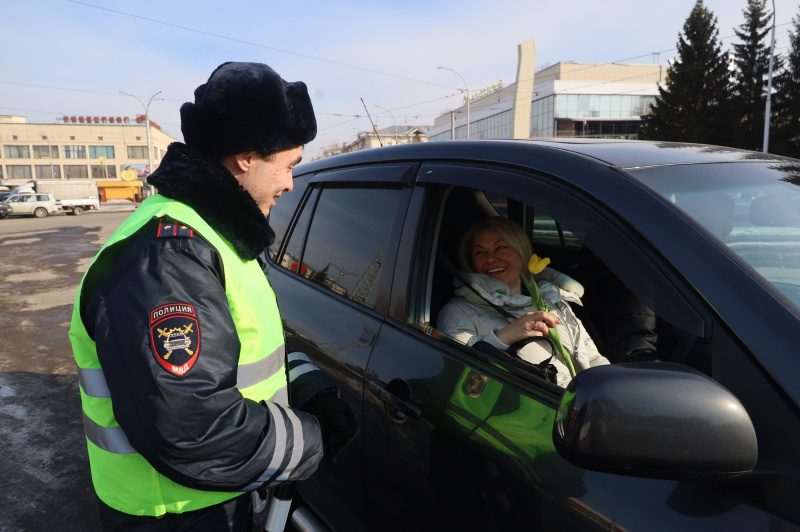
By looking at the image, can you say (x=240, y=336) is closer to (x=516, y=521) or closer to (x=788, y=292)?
(x=516, y=521)

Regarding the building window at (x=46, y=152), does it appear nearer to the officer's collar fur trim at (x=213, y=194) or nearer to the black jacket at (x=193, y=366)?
the officer's collar fur trim at (x=213, y=194)

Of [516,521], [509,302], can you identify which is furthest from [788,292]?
[509,302]

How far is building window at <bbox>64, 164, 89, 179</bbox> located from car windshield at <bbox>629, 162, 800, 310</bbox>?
316ft

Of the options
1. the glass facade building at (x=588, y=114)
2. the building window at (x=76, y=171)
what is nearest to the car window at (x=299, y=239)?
the glass facade building at (x=588, y=114)

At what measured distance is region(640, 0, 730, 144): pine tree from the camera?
131ft

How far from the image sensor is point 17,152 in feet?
271

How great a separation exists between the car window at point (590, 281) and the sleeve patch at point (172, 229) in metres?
0.79

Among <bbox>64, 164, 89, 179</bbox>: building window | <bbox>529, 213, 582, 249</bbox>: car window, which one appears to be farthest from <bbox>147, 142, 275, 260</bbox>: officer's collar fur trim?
<bbox>64, 164, 89, 179</bbox>: building window

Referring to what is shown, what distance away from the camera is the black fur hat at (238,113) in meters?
1.34

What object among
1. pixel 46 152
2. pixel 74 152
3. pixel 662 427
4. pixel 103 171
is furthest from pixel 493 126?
pixel 662 427

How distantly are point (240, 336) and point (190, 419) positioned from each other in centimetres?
25

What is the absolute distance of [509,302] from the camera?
2.01 metres

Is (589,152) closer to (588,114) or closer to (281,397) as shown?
(281,397)

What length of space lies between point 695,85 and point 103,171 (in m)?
79.5
